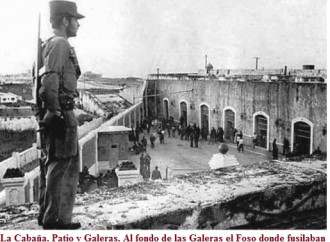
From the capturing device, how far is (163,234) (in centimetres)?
240

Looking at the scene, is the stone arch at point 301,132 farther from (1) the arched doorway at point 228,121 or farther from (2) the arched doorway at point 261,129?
(1) the arched doorway at point 228,121

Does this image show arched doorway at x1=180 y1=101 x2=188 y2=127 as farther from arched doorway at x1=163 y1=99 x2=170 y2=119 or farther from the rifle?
the rifle

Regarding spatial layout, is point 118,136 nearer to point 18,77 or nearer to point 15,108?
point 15,108

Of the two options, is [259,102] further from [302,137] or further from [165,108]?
[165,108]

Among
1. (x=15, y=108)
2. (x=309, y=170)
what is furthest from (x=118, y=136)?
(x=309, y=170)

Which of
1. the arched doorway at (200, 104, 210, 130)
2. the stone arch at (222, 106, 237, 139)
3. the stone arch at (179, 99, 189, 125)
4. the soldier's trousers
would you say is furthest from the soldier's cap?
the stone arch at (179, 99, 189, 125)

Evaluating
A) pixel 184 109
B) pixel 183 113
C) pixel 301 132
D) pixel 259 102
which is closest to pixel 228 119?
pixel 259 102

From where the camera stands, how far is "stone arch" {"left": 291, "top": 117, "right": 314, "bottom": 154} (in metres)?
16.0

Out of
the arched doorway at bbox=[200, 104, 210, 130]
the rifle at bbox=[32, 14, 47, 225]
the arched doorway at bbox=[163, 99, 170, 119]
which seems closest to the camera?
the rifle at bbox=[32, 14, 47, 225]

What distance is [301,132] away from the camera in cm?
1677

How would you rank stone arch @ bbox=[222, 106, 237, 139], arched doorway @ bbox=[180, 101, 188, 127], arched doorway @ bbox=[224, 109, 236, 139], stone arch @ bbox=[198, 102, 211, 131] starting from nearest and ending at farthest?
1. stone arch @ bbox=[222, 106, 237, 139]
2. arched doorway @ bbox=[224, 109, 236, 139]
3. stone arch @ bbox=[198, 102, 211, 131]
4. arched doorway @ bbox=[180, 101, 188, 127]

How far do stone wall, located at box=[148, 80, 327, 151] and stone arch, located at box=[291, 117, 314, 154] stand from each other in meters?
0.13

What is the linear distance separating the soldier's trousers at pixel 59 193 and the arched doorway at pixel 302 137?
49.6 feet

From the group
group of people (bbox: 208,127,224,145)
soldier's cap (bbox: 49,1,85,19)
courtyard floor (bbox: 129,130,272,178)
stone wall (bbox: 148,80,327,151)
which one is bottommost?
courtyard floor (bbox: 129,130,272,178)
